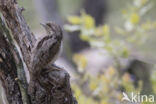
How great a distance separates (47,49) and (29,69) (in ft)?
0.18

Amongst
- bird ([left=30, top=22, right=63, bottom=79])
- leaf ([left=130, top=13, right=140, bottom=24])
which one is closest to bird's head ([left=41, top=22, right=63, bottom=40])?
bird ([left=30, top=22, right=63, bottom=79])

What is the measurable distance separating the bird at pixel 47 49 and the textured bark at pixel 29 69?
1 cm

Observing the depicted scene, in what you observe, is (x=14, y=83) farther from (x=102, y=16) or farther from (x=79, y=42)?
(x=102, y=16)

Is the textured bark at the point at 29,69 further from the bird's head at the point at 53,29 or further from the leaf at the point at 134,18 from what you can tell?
the leaf at the point at 134,18

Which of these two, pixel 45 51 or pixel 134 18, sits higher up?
pixel 134 18

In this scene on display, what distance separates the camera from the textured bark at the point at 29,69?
538 millimetres

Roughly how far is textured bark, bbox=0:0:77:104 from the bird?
12 mm

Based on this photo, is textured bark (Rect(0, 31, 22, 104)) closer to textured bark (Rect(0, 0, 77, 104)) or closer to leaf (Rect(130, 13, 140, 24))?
textured bark (Rect(0, 0, 77, 104))

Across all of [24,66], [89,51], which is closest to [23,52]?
[24,66]

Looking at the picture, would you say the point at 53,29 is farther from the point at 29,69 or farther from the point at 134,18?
the point at 134,18

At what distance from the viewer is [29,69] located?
1.78ft

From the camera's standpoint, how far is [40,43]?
53cm

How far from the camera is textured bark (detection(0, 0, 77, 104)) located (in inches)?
21.2

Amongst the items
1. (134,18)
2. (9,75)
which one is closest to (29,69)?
(9,75)
